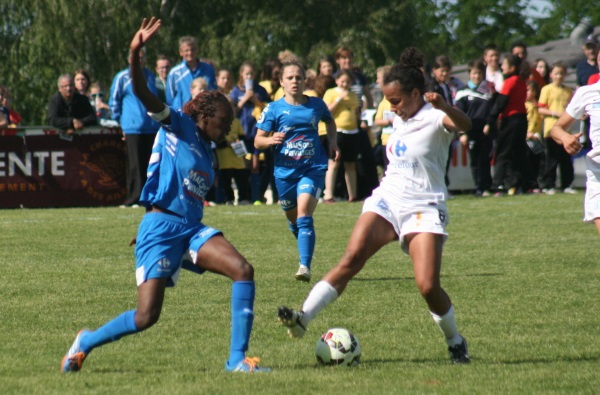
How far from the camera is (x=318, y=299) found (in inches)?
269

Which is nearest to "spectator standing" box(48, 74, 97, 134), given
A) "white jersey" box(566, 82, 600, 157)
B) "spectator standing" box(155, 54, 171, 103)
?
"spectator standing" box(155, 54, 171, 103)

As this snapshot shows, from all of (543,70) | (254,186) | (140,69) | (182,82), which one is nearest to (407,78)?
(140,69)

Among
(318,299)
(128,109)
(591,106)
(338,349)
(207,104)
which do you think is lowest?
(338,349)

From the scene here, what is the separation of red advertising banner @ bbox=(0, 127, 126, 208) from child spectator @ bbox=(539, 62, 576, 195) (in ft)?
23.4

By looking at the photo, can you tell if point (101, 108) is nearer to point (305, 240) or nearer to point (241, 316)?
point (305, 240)

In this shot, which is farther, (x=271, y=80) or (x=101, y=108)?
(x=101, y=108)

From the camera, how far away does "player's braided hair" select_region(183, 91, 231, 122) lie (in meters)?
6.67

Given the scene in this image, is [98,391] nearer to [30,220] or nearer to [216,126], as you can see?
[216,126]

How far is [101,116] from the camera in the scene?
19234mm

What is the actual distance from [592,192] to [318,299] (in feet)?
7.75

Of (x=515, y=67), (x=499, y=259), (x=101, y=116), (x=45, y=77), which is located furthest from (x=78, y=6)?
(x=499, y=259)

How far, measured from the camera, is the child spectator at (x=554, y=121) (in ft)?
64.3

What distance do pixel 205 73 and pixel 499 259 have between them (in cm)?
→ 706

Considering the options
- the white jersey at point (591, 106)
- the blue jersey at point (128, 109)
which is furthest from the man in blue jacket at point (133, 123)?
the white jersey at point (591, 106)
